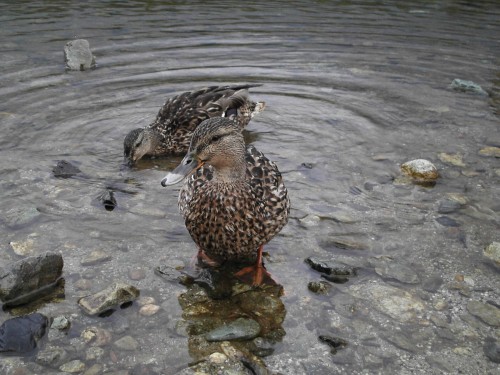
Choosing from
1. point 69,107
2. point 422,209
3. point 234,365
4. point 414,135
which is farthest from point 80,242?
point 414,135

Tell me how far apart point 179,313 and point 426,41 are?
878 centimetres

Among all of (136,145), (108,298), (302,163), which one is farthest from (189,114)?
(108,298)

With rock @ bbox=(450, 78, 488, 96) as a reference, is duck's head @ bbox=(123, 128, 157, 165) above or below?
below

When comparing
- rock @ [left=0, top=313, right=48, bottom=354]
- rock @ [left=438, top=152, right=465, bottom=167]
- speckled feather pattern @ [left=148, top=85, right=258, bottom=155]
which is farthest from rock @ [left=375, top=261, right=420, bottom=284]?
speckled feather pattern @ [left=148, top=85, right=258, bottom=155]

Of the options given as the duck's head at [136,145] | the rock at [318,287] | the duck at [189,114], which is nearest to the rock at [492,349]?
the rock at [318,287]

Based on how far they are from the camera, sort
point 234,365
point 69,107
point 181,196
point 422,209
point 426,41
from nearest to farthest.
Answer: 1. point 234,365
2. point 181,196
3. point 422,209
4. point 69,107
5. point 426,41

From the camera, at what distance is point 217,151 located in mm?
4312

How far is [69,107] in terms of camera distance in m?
7.94

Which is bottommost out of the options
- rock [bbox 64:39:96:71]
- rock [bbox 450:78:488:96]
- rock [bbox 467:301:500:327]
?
rock [bbox 467:301:500:327]

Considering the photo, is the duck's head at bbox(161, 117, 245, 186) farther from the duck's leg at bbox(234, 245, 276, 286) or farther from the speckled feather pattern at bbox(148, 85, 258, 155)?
the speckled feather pattern at bbox(148, 85, 258, 155)

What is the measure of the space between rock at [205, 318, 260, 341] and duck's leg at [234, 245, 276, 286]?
1.74ft

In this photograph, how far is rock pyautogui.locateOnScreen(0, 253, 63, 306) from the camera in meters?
4.05

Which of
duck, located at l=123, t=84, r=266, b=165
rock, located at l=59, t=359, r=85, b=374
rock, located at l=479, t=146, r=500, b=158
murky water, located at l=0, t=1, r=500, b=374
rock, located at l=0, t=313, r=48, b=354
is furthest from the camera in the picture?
duck, located at l=123, t=84, r=266, b=165

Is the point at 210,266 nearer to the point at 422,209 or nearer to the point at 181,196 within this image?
the point at 181,196
